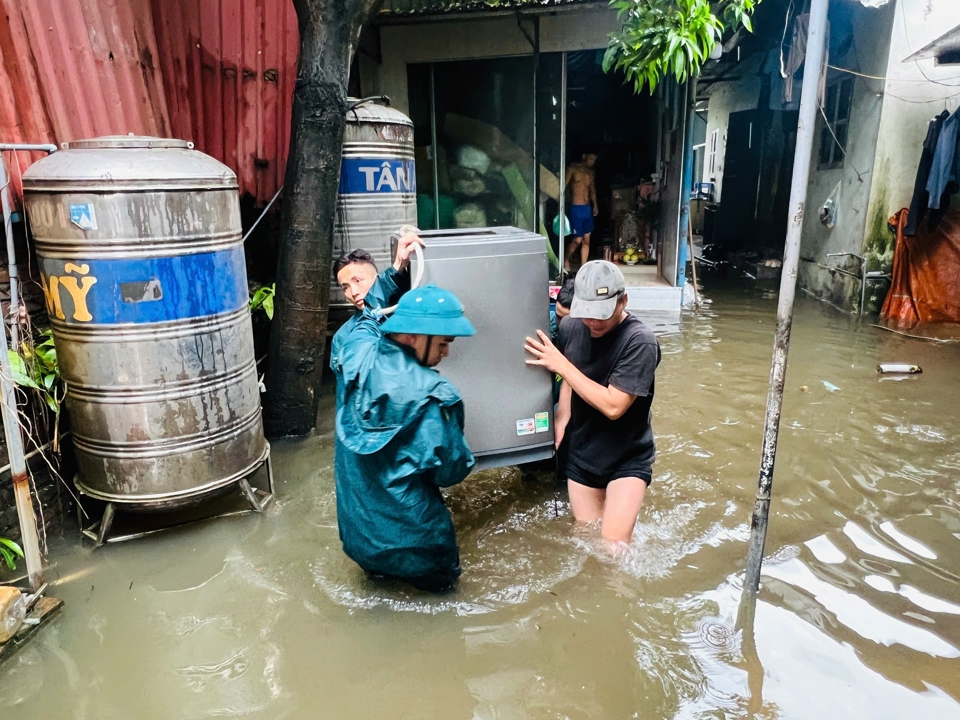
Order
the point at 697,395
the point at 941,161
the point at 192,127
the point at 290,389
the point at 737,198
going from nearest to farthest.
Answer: the point at 290,389
the point at 192,127
the point at 697,395
the point at 941,161
the point at 737,198

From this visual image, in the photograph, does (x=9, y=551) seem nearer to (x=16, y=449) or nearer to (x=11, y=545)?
(x=11, y=545)

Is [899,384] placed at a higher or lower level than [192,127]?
lower

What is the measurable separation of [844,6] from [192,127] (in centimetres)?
869

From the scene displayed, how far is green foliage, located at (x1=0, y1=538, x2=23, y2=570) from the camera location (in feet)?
10.1

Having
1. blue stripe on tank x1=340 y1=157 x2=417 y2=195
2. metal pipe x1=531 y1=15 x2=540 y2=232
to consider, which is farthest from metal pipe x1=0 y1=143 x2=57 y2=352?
metal pipe x1=531 y1=15 x2=540 y2=232

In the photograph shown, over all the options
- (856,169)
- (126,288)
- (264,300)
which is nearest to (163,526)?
(126,288)

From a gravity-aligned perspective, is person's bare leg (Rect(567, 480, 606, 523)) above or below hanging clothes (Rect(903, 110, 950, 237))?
below

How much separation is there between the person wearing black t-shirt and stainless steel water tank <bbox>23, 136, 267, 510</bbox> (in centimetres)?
172

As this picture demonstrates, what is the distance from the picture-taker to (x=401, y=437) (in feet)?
8.45

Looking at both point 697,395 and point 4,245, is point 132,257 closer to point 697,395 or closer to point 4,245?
point 4,245

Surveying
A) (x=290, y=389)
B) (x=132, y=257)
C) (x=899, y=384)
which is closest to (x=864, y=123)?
(x=899, y=384)

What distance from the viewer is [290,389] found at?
4777mm

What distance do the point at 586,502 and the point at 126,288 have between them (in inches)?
98.3

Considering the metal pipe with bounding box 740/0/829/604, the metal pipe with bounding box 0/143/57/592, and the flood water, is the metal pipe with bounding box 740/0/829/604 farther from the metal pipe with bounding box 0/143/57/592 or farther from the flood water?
the metal pipe with bounding box 0/143/57/592
